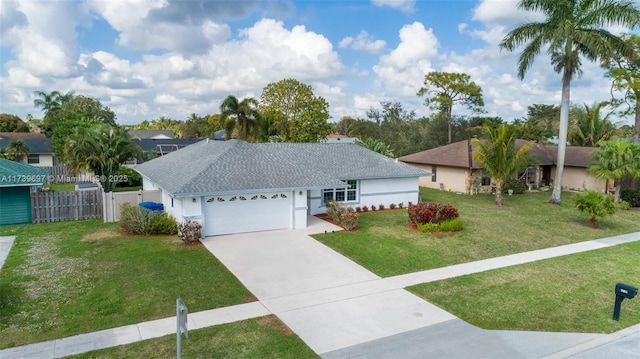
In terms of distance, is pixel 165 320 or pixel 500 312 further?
pixel 500 312

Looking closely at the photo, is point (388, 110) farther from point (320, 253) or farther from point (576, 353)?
point (576, 353)

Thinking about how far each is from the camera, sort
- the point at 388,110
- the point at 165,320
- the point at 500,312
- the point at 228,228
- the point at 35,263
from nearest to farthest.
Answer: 1. the point at 165,320
2. the point at 500,312
3. the point at 35,263
4. the point at 228,228
5. the point at 388,110

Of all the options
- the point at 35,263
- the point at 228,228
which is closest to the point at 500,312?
the point at 228,228

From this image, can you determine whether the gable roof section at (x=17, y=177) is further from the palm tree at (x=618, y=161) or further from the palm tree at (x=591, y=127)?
the palm tree at (x=591, y=127)

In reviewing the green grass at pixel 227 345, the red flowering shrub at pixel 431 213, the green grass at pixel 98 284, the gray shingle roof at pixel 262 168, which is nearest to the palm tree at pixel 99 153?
the gray shingle roof at pixel 262 168

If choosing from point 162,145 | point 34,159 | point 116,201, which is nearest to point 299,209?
point 116,201

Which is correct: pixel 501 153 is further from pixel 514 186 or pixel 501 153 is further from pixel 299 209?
pixel 299 209

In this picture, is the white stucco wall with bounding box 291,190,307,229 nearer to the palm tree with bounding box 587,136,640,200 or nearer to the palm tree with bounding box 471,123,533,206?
the palm tree with bounding box 471,123,533,206
